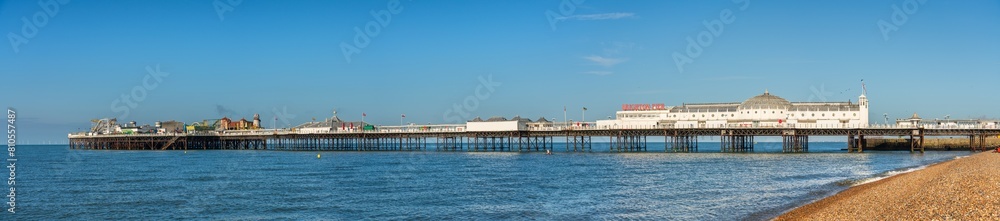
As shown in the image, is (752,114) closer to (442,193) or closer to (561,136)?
(561,136)

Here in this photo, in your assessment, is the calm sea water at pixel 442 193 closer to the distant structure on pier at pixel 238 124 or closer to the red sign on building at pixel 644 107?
the red sign on building at pixel 644 107

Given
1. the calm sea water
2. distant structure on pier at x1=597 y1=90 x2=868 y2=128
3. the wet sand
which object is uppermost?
distant structure on pier at x1=597 y1=90 x2=868 y2=128

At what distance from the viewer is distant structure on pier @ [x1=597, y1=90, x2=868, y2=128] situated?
83688 mm

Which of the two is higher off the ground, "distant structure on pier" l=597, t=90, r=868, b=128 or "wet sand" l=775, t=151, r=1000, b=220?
"distant structure on pier" l=597, t=90, r=868, b=128

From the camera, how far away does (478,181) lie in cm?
4312

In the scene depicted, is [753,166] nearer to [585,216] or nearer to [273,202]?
[585,216]

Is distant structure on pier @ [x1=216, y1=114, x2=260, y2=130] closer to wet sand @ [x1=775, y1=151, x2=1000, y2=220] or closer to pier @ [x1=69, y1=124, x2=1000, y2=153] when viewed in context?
pier @ [x1=69, y1=124, x2=1000, y2=153]

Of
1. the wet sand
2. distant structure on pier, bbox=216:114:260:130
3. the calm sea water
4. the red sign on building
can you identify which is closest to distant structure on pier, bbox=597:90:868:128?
the red sign on building

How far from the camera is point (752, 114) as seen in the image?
85.7m

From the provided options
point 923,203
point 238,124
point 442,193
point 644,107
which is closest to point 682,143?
point 644,107

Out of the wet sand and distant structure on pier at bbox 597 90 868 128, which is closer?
the wet sand

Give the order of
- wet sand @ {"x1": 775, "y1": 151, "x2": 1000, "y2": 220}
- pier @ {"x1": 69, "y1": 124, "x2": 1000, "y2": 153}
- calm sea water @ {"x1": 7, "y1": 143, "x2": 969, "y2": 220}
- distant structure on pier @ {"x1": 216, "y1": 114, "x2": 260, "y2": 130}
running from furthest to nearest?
distant structure on pier @ {"x1": 216, "y1": 114, "x2": 260, "y2": 130} → pier @ {"x1": 69, "y1": 124, "x2": 1000, "y2": 153} → calm sea water @ {"x1": 7, "y1": 143, "x2": 969, "y2": 220} → wet sand @ {"x1": 775, "y1": 151, "x2": 1000, "y2": 220}

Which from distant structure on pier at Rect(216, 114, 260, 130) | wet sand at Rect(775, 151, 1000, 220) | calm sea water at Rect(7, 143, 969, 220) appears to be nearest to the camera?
wet sand at Rect(775, 151, 1000, 220)

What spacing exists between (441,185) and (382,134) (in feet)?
215
